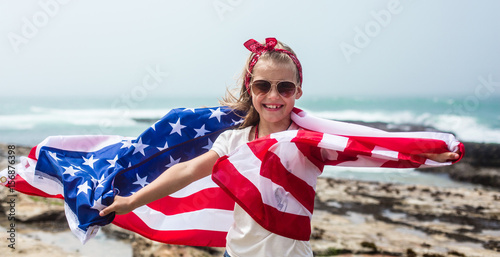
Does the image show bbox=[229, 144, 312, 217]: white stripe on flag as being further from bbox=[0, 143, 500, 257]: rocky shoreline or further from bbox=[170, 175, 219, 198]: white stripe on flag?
bbox=[0, 143, 500, 257]: rocky shoreline

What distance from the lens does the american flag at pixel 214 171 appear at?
7.59 feet

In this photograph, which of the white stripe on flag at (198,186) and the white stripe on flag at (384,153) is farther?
the white stripe on flag at (198,186)

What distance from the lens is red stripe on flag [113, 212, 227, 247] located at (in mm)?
3182

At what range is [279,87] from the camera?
2430 millimetres

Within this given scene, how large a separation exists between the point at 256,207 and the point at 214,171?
334mm

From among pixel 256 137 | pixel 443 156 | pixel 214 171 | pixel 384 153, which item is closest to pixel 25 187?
pixel 214 171

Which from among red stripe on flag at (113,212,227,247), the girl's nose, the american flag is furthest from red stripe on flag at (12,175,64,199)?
the girl's nose

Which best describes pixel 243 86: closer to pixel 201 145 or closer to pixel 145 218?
pixel 201 145

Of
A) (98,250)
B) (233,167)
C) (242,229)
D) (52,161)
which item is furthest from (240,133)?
(98,250)

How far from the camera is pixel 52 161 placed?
325 cm

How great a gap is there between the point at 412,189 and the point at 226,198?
358 inches

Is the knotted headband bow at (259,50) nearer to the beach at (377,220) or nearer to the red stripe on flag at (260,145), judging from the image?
the red stripe on flag at (260,145)

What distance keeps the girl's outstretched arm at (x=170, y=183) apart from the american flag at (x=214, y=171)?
0.39 ft

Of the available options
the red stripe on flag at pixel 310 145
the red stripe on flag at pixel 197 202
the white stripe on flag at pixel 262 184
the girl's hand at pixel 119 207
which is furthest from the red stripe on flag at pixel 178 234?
the red stripe on flag at pixel 310 145
